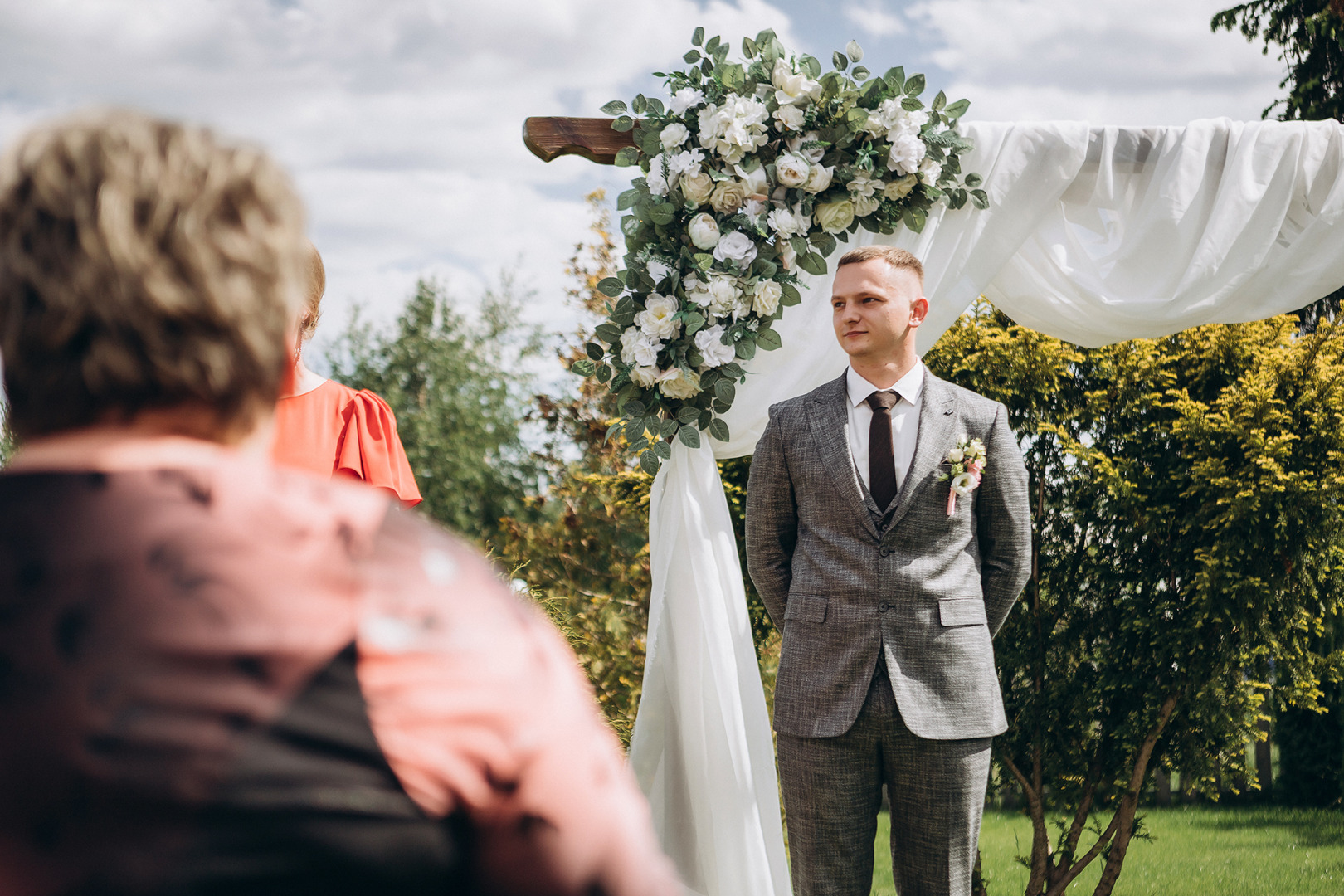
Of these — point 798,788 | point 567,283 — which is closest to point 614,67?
point 567,283

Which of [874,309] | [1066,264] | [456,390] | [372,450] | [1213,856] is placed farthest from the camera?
[456,390]

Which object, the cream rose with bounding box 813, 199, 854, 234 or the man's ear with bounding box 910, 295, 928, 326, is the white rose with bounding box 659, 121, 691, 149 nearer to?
the cream rose with bounding box 813, 199, 854, 234

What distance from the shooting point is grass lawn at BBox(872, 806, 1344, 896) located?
4742 mm

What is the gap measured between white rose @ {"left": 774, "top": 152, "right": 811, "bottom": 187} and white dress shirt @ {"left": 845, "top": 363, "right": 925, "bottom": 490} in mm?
718

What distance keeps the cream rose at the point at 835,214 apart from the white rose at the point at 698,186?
1.21 feet

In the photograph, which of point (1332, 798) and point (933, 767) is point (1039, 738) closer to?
point (933, 767)

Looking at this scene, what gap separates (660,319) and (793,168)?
24.7 inches

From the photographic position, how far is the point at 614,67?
681cm

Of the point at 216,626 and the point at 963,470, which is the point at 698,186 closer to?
the point at 963,470

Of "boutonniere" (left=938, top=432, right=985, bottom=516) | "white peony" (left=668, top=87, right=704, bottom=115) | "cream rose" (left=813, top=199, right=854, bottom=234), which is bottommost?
"boutonniere" (left=938, top=432, right=985, bottom=516)

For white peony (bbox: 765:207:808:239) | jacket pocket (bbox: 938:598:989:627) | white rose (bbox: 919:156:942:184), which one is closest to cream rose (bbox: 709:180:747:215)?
white peony (bbox: 765:207:808:239)

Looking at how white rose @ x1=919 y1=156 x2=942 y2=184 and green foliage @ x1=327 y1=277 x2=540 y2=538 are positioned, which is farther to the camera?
green foliage @ x1=327 y1=277 x2=540 y2=538

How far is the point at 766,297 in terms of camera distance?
3254 millimetres

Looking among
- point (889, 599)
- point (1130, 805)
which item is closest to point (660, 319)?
point (889, 599)
